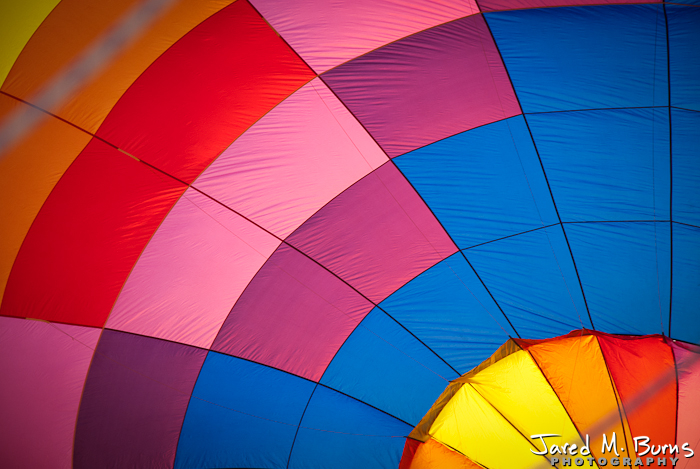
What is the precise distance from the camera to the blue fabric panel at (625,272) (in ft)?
10.6

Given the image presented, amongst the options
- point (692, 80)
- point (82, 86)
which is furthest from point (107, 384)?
point (692, 80)

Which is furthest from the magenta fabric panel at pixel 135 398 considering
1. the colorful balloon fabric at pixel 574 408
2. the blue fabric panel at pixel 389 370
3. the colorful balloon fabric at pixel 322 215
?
the colorful balloon fabric at pixel 574 408

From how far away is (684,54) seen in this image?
3105 mm

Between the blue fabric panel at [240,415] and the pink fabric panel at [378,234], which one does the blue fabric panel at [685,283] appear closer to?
the pink fabric panel at [378,234]

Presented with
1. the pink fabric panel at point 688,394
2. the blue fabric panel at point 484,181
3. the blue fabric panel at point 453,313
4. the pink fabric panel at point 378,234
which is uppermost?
the blue fabric panel at point 484,181

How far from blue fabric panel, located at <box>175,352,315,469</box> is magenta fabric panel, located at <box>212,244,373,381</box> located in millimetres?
143

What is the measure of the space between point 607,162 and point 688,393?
1.87 metres

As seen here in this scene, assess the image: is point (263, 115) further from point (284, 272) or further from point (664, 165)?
point (664, 165)

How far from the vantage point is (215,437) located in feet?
12.1

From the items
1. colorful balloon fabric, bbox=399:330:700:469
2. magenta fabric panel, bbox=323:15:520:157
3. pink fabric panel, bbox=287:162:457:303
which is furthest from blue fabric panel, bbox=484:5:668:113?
colorful balloon fabric, bbox=399:330:700:469

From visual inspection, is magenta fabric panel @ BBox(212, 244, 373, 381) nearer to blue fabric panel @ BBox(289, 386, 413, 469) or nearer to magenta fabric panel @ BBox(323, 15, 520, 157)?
blue fabric panel @ BBox(289, 386, 413, 469)

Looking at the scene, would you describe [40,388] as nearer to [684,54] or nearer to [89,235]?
[89,235]

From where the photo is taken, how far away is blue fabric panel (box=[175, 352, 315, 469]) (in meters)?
3.63

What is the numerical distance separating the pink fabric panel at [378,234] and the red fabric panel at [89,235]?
1.26m
